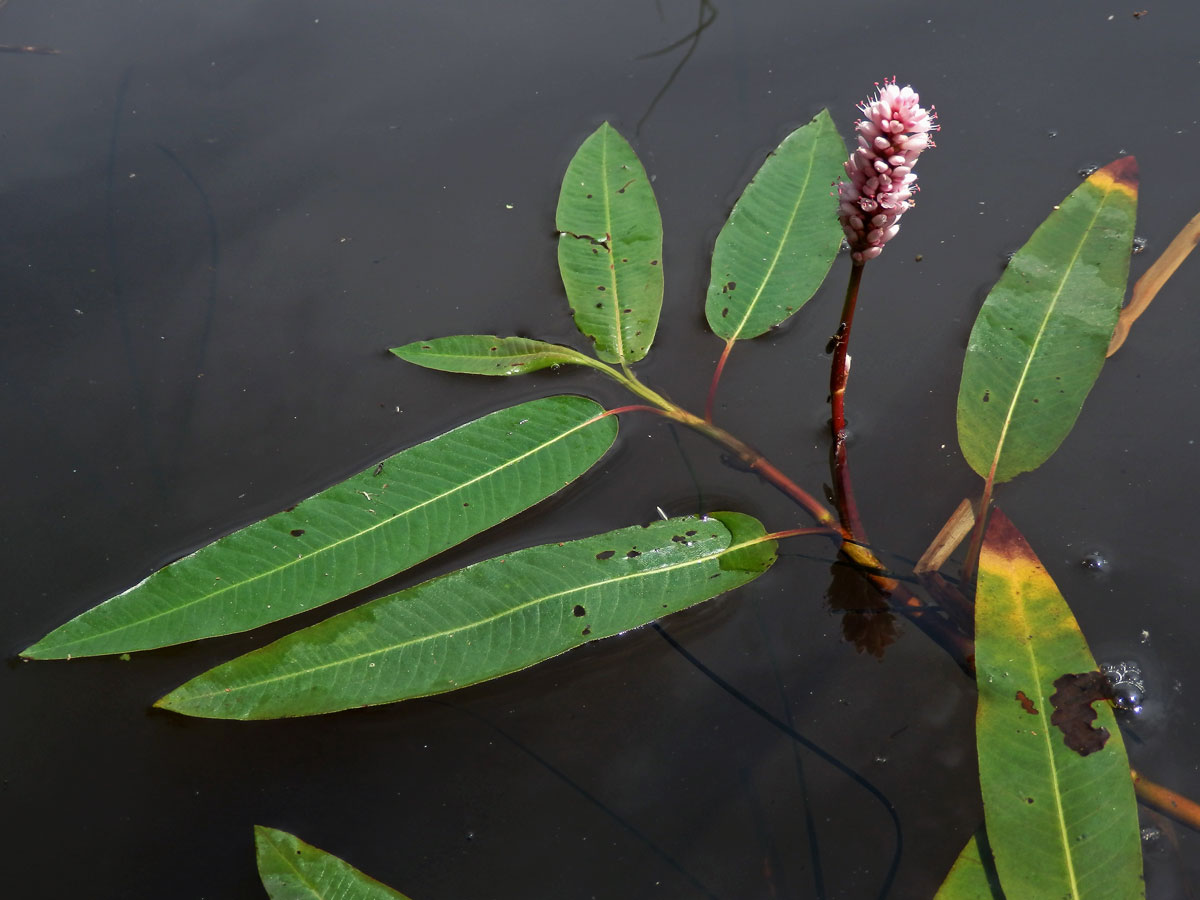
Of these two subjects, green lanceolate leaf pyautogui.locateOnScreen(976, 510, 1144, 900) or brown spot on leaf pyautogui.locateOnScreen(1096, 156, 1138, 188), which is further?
brown spot on leaf pyautogui.locateOnScreen(1096, 156, 1138, 188)

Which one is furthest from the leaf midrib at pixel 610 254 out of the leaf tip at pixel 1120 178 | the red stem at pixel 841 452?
the leaf tip at pixel 1120 178

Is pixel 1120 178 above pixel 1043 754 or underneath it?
above

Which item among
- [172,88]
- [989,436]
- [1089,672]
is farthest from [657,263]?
[172,88]

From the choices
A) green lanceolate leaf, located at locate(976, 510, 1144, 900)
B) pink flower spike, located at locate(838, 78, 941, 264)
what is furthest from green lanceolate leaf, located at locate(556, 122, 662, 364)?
green lanceolate leaf, located at locate(976, 510, 1144, 900)

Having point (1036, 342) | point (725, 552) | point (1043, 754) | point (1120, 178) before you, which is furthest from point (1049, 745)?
point (1120, 178)

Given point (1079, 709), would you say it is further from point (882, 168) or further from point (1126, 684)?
point (882, 168)

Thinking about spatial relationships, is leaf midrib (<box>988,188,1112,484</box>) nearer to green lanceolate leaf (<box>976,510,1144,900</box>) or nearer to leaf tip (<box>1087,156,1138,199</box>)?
leaf tip (<box>1087,156,1138,199</box>)

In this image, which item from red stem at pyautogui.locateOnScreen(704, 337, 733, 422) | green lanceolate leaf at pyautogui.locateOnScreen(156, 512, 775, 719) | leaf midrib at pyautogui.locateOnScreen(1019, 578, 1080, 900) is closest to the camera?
leaf midrib at pyautogui.locateOnScreen(1019, 578, 1080, 900)

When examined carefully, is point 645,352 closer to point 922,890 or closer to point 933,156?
point 933,156
